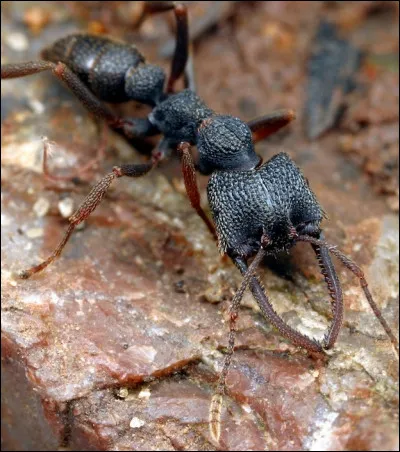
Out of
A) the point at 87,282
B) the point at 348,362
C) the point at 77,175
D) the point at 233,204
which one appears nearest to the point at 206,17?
the point at 77,175

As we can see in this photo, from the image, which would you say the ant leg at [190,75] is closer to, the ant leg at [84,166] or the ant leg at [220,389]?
the ant leg at [84,166]

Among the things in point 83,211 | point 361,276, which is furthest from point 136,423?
point 361,276

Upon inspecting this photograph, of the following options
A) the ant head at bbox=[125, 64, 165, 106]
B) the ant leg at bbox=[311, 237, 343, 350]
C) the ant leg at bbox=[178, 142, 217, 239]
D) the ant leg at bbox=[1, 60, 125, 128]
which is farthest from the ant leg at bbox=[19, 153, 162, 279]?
the ant leg at bbox=[311, 237, 343, 350]

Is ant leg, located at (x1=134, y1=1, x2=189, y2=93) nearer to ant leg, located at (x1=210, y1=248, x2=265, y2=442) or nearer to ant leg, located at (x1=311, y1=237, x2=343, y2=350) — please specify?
ant leg, located at (x1=311, y1=237, x2=343, y2=350)

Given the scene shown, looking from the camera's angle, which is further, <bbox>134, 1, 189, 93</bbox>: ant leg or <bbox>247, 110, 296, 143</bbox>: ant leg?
<bbox>134, 1, 189, 93</bbox>: ant leg

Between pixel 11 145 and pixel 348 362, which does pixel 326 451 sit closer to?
pixel 348 362

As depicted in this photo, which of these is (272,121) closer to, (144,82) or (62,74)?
(144,82)

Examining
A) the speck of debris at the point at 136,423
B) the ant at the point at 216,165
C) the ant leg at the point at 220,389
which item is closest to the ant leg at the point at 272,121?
the ant at the point at 216,165

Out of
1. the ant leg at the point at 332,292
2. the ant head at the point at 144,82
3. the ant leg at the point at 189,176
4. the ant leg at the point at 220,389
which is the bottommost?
the ant leg at the point at 220,389
